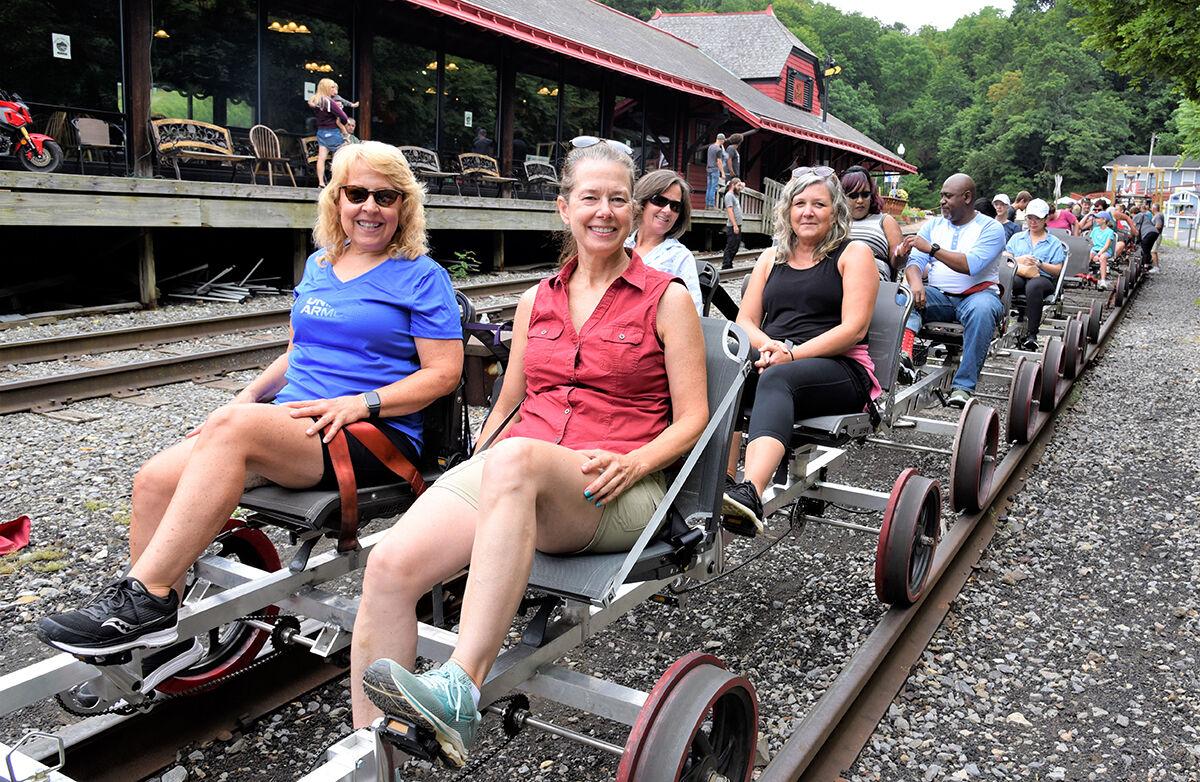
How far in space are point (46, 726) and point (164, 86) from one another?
1271cm

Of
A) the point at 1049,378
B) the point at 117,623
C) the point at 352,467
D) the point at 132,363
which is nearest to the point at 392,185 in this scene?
the point at 352,467

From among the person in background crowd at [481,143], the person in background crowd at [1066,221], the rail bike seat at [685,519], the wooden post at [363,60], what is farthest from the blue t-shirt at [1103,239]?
the rail bike seat at [685,519]

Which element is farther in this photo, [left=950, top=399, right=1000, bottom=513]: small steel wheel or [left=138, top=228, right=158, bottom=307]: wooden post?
[left=138, top=228, right=158, bottom=307]: wooden post

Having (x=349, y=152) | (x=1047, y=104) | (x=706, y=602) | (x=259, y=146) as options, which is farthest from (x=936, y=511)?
(x=1047, y=104)

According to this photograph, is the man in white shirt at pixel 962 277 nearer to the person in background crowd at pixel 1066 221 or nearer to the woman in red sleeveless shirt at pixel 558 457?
the woman in red sleeveless shirt at pixel 558 457

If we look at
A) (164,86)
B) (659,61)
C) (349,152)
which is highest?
(659,61)

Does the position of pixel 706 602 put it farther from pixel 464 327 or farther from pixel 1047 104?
pixel 1047 104

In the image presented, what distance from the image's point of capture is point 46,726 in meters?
3.03

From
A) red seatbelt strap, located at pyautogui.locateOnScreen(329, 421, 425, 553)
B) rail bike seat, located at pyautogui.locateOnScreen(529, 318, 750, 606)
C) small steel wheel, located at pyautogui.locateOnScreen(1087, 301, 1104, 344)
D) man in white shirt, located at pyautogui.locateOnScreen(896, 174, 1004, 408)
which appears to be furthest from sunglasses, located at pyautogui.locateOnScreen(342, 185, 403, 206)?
small steel wheel, located at pyautogui.locateOnScreen(1087, 301, 1104, 344)

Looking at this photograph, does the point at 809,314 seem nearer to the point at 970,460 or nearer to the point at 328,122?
the point at 970,460

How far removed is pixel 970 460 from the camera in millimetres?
4805

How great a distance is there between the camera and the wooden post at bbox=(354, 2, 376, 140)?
1563cm

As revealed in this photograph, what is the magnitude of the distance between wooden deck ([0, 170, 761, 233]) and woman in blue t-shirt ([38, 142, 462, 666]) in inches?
310

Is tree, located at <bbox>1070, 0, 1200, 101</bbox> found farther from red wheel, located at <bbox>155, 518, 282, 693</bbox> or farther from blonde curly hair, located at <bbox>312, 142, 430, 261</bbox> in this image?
red wheel, located at <bbox>155, 518, 282, 693</bbox>
